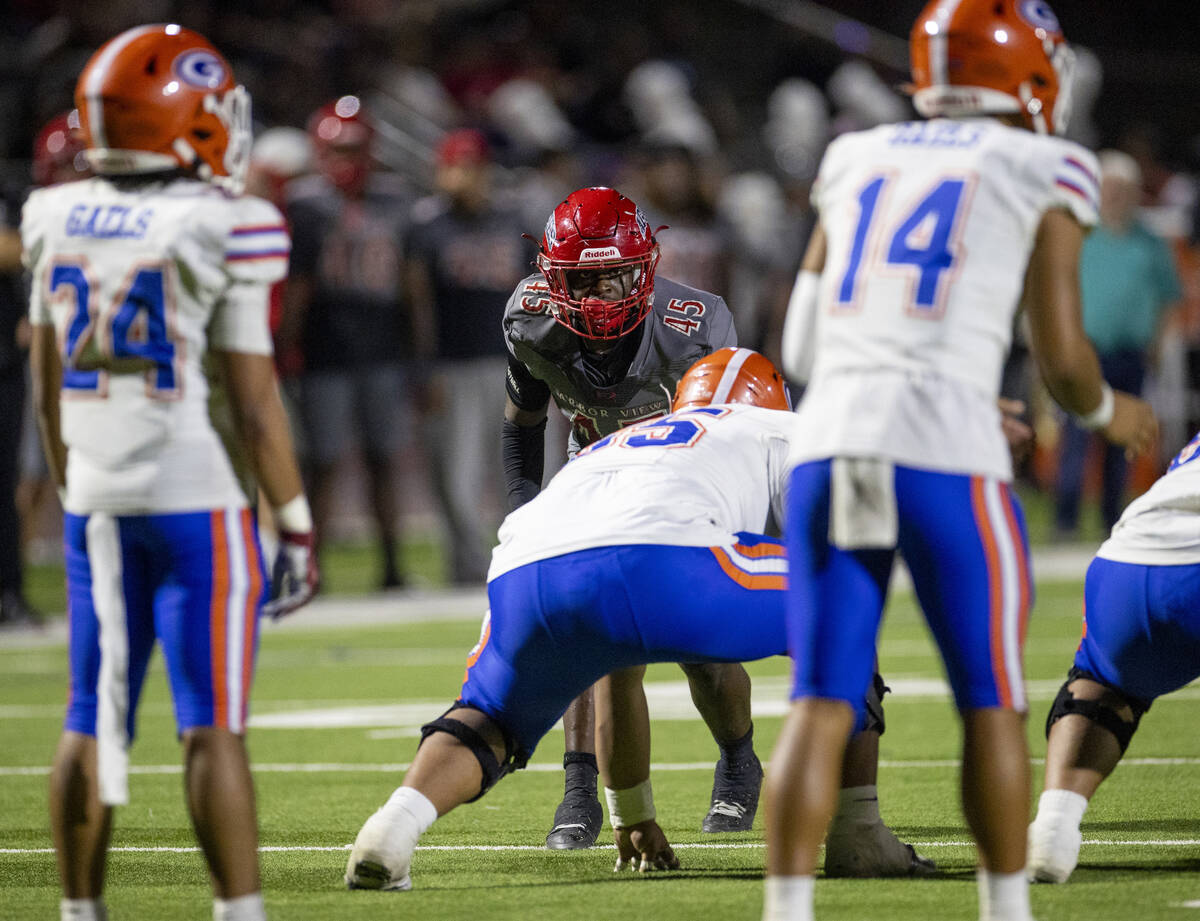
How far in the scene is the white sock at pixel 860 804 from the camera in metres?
4.17

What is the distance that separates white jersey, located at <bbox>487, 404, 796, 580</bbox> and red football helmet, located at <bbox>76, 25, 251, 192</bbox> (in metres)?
1.08

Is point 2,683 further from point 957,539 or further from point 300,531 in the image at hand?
point 957,539

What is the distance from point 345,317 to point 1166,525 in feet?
23.4

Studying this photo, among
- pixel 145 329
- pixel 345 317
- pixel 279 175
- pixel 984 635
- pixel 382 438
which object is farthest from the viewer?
pixel 382 438

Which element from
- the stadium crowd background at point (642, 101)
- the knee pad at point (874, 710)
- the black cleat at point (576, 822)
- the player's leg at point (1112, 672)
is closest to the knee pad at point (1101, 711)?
the player's leg at point (1112, 672)

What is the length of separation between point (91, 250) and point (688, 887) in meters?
1.80

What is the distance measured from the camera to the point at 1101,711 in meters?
4.32

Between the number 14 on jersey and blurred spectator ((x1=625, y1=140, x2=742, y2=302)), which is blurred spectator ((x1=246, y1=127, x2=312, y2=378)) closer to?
blurred spectator ((x1=625, y1=140, x2=742, y2=302))

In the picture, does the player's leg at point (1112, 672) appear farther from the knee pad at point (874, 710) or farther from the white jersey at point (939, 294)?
the white jersey at point (939, 294)

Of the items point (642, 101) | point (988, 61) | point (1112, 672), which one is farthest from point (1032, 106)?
point (642, 101)

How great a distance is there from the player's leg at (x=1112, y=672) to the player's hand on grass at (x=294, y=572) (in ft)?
5.33

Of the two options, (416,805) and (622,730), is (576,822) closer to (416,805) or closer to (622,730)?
(622,730)

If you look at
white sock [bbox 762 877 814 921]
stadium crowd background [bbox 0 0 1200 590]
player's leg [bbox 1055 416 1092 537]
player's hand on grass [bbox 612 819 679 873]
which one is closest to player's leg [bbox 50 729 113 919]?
white sock [bbox 762 877 814 921]

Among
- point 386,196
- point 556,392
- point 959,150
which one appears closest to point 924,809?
point 556,392
